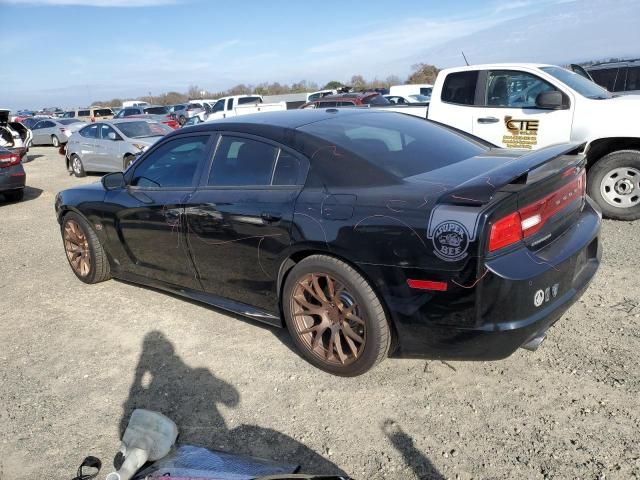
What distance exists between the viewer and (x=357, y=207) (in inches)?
112

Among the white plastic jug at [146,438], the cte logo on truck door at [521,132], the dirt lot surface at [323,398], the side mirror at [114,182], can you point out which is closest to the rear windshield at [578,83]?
the cte logo on truck door at [521,132]

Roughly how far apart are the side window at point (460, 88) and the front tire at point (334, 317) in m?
4.83

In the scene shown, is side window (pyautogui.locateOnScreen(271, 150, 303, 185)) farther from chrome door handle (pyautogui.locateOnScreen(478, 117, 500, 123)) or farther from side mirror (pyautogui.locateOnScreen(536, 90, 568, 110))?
chrome door handle (pyautogui.locateOnScreen(478, 117, 500, 123))

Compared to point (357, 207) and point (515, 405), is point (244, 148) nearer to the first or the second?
point (357, 207)

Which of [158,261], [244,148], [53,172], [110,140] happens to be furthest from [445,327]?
[53,172]

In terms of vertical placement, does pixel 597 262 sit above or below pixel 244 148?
below

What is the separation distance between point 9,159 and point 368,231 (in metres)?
9.96

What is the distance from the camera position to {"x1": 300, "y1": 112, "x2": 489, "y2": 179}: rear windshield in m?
3.13

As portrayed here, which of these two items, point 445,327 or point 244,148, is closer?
point 445,327

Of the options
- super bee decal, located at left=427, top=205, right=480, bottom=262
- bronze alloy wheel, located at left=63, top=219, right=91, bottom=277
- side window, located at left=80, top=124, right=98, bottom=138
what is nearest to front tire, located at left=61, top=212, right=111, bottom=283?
bronze alloy wheel, located at left=63, top=219, right=91, bottom=277

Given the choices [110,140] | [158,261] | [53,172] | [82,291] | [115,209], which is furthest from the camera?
[53,172]

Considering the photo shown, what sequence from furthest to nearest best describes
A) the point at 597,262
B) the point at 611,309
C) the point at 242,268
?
1. the point at 611,309
2. the point at 242,268
3. the point at 597,262

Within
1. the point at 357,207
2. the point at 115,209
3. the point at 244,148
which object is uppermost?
the point at 244,148

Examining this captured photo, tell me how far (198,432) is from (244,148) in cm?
183
